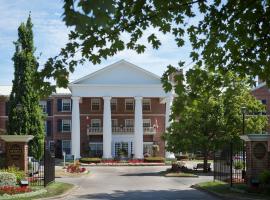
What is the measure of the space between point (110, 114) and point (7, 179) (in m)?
43.9

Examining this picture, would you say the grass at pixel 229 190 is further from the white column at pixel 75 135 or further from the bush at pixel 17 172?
the white column at pixel 75 135

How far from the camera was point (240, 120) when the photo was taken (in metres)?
41.4

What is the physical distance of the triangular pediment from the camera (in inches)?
2630

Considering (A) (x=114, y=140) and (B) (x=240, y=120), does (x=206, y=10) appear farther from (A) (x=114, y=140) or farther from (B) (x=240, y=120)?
(A) (x=114, y=140)

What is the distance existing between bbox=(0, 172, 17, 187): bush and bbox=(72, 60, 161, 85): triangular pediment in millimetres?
44039

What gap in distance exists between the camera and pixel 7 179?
22703mm

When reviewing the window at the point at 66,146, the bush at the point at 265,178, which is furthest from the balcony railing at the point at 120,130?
the bush at the point at 265,178

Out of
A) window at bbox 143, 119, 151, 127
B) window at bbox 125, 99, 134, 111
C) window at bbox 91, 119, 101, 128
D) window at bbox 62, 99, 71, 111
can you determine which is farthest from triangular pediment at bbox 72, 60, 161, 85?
window at bbox 62, 99, 71, 111

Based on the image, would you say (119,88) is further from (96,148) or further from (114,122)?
(96,148)

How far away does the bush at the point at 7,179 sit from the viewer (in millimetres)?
22531

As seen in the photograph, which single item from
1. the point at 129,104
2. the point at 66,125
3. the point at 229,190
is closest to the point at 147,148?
the point at 129,104

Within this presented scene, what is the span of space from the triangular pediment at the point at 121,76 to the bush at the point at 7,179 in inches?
1734

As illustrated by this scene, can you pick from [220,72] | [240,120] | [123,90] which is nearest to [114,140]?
[123,90]

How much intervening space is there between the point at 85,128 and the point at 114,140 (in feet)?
17.1
